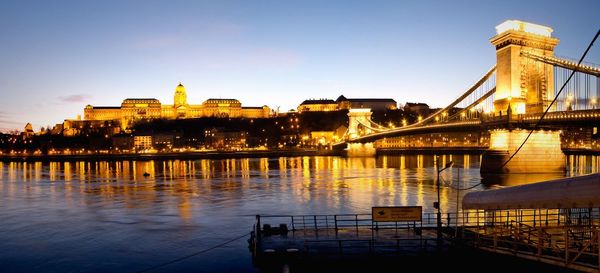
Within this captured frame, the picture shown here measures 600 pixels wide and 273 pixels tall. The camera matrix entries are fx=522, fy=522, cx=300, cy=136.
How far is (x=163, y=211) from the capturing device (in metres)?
39.4

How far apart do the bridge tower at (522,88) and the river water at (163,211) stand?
3.01 metres

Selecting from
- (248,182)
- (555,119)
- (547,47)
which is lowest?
(248,182)

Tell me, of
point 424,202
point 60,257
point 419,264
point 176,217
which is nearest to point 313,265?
point 419,264

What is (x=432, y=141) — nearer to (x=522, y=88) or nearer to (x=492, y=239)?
(x=522, y=88)

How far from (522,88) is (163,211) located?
3810 cm

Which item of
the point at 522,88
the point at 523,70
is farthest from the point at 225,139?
the point at 523,70

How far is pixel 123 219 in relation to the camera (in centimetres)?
3581

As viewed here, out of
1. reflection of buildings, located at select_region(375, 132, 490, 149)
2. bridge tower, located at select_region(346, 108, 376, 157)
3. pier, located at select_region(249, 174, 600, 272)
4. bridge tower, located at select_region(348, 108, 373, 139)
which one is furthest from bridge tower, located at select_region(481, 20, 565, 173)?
reflection of buildings, located at select_region(375, 132, 490, 149)

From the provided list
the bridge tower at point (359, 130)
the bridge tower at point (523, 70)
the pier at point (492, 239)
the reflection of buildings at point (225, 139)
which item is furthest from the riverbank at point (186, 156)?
the pier at point (492, 239)

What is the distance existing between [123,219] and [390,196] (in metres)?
22.6

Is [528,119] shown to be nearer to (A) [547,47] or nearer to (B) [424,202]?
(A) [547,47]

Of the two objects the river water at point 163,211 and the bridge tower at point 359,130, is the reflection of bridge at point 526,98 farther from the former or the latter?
the bridge tower at point 359,130

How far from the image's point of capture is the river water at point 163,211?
2397 cm

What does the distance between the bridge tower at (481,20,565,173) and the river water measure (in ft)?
9.87
